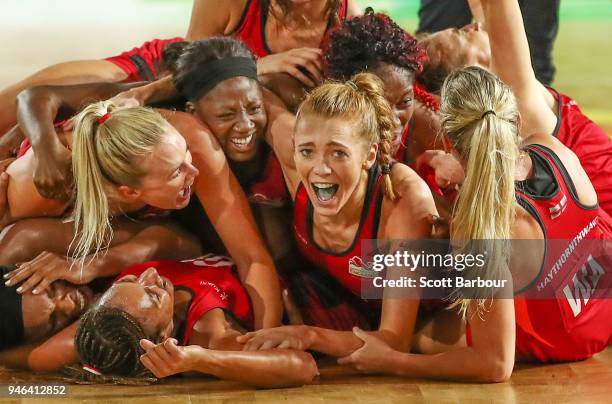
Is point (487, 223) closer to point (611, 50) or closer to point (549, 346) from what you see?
point (549, 346)

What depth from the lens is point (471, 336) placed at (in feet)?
9.37

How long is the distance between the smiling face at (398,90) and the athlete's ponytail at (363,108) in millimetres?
212

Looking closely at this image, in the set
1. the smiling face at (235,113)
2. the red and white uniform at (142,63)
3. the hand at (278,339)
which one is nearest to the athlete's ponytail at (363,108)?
the smiling face at (235,113)

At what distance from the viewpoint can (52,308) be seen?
3010 millimetres

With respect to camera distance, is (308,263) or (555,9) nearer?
(308,263)

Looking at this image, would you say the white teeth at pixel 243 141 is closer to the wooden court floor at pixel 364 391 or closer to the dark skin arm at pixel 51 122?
the dark skin arm at pixel 51 122

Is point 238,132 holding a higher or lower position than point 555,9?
lower

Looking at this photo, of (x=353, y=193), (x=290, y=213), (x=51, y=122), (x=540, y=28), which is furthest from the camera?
(x=540, y=28)

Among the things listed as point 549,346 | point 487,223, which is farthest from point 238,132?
point 549,346

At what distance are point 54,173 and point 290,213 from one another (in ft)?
2.74

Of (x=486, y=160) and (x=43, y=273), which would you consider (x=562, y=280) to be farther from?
(x=43, y=273)

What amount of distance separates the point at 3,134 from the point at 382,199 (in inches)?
64.6

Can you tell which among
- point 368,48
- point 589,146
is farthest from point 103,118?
point 589,146

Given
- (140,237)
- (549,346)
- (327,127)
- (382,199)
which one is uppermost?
(327,127)
